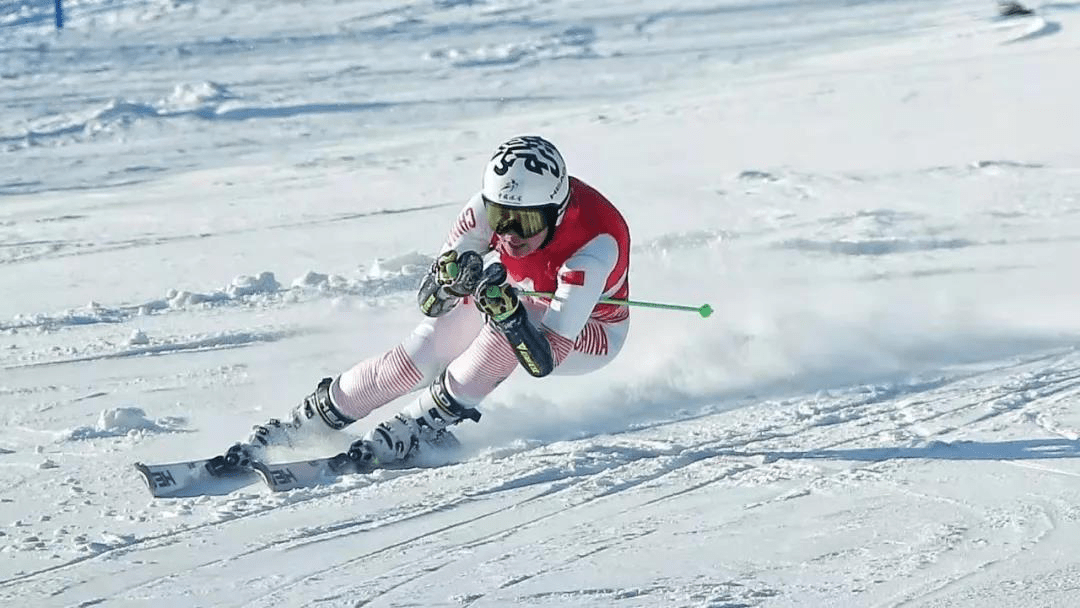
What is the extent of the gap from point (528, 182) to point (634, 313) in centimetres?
262

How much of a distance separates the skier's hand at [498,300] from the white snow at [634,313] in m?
0.64

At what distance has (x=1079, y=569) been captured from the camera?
15.2 ft

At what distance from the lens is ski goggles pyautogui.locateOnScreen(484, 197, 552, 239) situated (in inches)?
237

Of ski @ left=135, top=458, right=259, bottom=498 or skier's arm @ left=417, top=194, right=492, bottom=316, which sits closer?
ski @ left=135, top=458, right=259, bottom=498

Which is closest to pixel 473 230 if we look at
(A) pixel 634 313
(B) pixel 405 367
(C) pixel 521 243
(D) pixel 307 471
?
(C) pixel 521 243

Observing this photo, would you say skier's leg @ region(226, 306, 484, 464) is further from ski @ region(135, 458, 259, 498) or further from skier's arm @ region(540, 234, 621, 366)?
skier's arm @ region(540, 234, 621, 366)

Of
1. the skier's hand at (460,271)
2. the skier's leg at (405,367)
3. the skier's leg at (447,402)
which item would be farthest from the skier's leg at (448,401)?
the skier's hand at (460,271)

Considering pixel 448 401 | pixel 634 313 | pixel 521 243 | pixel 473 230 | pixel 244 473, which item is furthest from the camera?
pixel 634 313

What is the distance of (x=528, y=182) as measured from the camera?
5953 millimetres

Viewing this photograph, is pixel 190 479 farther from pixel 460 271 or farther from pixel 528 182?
pixel 528 182

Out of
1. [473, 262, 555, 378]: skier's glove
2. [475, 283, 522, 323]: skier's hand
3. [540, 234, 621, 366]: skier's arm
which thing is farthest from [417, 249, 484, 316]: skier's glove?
[540, 234, 621, 366]: skier's arm

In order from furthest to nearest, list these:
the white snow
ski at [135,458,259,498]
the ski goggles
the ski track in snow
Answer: the ski goggles, ski at [135,458,259,498], the white snow, the ski track in snow

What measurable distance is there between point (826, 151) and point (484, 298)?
8536mm

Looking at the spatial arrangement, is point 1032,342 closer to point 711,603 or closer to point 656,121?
point 711,603
